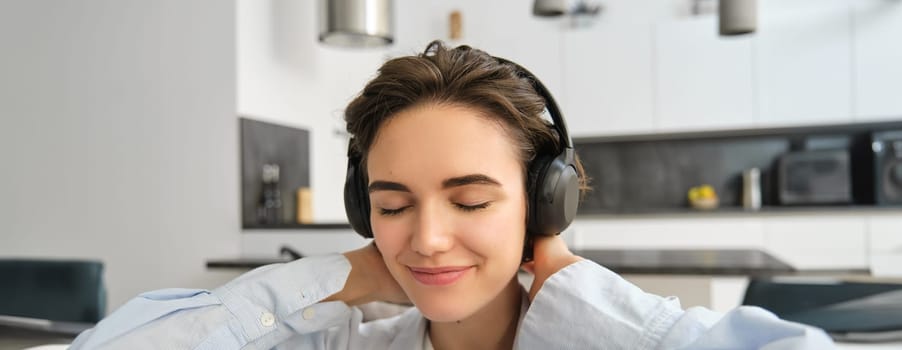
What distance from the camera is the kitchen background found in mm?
3045

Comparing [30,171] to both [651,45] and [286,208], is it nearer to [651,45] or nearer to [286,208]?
[286,208]

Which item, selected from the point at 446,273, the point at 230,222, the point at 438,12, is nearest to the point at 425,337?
the point at 446,273

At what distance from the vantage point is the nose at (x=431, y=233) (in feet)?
2.57

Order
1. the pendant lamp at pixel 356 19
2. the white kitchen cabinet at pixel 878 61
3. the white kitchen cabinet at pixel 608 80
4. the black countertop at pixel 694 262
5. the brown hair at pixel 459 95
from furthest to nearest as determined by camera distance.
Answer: the white kitchen cabinet at pixel 608 80 → the white kitchen cabinet at pixel 878 61 → the pendant lamp at pixel 356 19 → the black countertop at pixel 694 262 → the brown hair at pixel 459 95

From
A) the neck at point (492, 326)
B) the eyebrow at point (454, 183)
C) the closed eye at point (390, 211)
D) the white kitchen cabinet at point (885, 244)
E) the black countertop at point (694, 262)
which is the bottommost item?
the white kitchen cabinet at point (885, 244)

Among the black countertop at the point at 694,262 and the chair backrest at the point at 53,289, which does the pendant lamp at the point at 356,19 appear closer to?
the black countertop at the point at 694,262

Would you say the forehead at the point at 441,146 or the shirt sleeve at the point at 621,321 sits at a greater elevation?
the forehead at the point at 441,146

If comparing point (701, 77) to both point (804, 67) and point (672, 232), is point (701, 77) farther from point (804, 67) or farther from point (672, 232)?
point (672, 232)

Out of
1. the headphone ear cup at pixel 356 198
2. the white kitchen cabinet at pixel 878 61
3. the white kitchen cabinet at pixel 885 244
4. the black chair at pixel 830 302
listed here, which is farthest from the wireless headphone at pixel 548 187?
the white kitchen cabinet at pixel 878 61

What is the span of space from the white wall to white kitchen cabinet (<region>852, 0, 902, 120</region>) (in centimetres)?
325

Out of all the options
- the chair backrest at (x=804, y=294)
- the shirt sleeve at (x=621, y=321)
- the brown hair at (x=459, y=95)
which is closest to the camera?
the shirt sleeve at (x=621, y=321)

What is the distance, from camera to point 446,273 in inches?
32.1

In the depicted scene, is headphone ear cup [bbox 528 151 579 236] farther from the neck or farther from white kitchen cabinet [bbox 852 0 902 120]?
white kitchen cabinet [bbox 852 0 902 120]

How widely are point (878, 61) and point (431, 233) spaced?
3744mm
